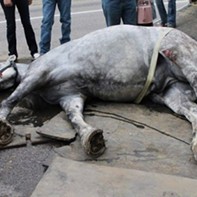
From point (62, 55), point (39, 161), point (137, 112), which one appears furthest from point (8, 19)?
point (39, 161)

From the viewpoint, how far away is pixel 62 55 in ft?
14.6

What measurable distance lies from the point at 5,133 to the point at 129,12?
2600 millimetres

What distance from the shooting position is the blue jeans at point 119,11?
5695 mm

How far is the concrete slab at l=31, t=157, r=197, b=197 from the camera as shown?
2.96 metres

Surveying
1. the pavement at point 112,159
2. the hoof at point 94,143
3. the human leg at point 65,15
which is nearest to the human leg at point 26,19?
the human leg at point 65,15

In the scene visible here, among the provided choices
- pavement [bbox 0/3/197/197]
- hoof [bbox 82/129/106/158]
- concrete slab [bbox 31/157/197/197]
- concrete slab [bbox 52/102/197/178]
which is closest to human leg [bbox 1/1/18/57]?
pavement [bbox 0/3/197/197]

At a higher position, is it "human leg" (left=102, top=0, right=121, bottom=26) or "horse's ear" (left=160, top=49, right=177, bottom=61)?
"horse's ear" (left=160, top=49, right=177, bottom=61)

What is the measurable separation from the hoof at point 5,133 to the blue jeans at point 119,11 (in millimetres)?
2381

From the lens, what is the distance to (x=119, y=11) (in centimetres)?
576

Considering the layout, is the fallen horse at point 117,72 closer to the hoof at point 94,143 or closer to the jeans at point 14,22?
the hoof at point 94,143

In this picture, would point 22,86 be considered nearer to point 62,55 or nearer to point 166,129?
point 62,55

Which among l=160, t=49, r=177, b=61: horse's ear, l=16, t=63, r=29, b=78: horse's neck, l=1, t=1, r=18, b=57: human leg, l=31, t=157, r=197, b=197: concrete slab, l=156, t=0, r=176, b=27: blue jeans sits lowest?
l=156, t=0, r=176, b=27: blue jeans

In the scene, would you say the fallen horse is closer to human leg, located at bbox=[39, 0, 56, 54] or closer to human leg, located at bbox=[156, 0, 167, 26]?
human leg, located at bbox=[39, 0, 56, 54]

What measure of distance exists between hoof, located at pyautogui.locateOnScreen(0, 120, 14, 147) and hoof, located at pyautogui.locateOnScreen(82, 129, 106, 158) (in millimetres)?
642
